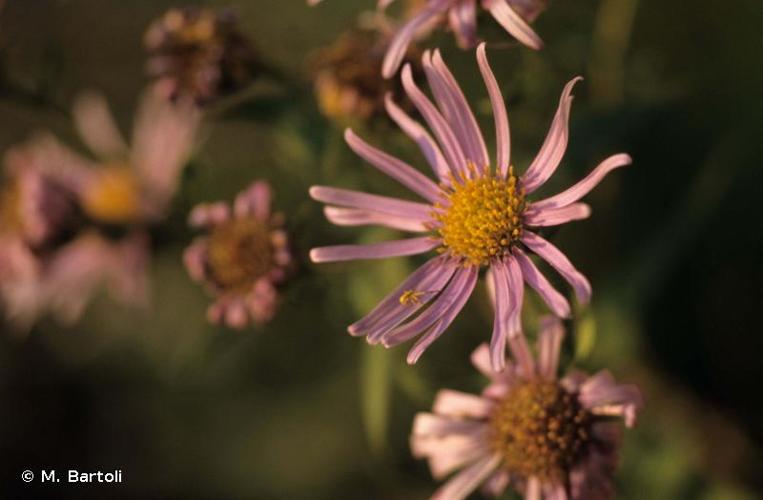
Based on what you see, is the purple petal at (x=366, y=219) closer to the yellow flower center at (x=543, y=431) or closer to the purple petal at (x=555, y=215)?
the purple petal at (x=555, y=215)

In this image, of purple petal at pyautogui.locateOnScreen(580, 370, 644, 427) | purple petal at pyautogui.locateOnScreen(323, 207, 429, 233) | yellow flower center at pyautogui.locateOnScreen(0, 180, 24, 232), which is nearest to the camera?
purple petal at pyautogui.locateOnScreen(580, 370, 644, 427)

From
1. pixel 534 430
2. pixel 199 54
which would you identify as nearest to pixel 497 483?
pixel 534 430

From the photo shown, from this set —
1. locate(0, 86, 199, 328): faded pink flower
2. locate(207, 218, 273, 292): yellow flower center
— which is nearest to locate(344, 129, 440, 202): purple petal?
locate(207, 218, 273, 292): yellow flower center

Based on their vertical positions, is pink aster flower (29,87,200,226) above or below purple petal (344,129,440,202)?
above

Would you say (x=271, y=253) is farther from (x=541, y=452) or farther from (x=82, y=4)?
(x=82, y=4)

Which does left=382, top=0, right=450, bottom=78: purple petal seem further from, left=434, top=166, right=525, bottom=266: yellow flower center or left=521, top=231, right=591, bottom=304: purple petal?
left=521, top=231, right=591, bottom=304: purple petal

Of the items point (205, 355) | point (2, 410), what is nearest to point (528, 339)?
point (205, 355)

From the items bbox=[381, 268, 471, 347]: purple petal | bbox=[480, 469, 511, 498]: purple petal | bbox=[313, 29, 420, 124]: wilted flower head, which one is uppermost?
bbox=[313, 29, 420, 124]: wilted flower head
